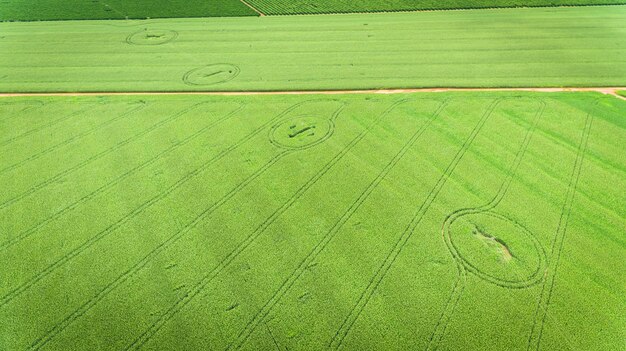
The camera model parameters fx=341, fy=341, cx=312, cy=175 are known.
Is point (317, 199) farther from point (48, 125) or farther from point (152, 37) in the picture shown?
point (152, 37)

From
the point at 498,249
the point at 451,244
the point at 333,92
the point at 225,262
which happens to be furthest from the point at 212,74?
the point at 498,249

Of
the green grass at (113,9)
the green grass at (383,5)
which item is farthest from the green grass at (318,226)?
the green grass at (113,9)

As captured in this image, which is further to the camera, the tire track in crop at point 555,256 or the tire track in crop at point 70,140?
the tire track in crop at point 70,140

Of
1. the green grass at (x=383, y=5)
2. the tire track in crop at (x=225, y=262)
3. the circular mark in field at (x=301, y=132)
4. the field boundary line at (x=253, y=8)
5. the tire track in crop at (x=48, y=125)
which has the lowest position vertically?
the tire track in crop at (x=48, y=125)

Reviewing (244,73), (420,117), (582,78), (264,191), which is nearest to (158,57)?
(244,73)

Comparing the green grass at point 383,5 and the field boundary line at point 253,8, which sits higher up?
the green grass at point 383,5

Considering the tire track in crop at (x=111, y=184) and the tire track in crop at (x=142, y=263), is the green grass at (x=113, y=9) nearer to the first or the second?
the tire track in crop at (x=111, y=184)

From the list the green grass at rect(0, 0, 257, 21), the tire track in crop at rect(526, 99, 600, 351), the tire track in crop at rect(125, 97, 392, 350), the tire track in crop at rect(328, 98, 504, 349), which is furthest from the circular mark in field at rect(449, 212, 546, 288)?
the green grass at rect(0, 0, 257, 21)
